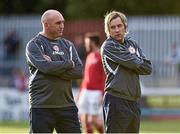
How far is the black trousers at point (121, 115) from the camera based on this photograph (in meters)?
11.3

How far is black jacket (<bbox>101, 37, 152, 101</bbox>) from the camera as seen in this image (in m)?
11.3

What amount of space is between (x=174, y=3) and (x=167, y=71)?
23.9 ft

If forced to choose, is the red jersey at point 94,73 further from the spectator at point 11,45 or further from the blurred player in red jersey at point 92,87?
the spectator at point 11,45

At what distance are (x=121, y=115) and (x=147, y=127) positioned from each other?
10609mm

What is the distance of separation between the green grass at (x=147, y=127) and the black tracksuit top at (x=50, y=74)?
8010 millimetres

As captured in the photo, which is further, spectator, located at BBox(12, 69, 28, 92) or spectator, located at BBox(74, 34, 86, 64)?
spectator, located at BBox(74, 34, 86, 64)

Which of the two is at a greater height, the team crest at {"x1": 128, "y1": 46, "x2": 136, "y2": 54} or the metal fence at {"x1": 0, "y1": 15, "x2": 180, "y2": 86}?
the metal fence at {"x1": 0, "y1": 15, "x2": 180, "y2": 86}

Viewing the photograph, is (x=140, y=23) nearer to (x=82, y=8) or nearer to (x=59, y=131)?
(x=82, y=8)

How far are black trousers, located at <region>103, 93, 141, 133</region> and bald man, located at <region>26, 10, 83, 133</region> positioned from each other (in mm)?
460

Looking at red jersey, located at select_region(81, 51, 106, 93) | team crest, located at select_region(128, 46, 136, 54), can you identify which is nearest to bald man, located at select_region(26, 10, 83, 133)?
team crest, located at select_region(128, 46, 136, 54)

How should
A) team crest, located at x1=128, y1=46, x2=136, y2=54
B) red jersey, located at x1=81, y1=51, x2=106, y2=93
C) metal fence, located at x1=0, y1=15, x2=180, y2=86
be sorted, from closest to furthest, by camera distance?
team crest, located at x1=128, y1=46, x2=136, y2=54 < red jersey, located at x1=81, y1=51, x2=106, y2=93 < metal fence, located at x1=0, y1=15, x2=180, y2=86

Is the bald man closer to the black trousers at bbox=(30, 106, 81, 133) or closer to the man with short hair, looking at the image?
the black trousers at bbox=(30, 106, 81, 133)

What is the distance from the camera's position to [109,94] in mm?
11398

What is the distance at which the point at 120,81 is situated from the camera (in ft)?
37.1
